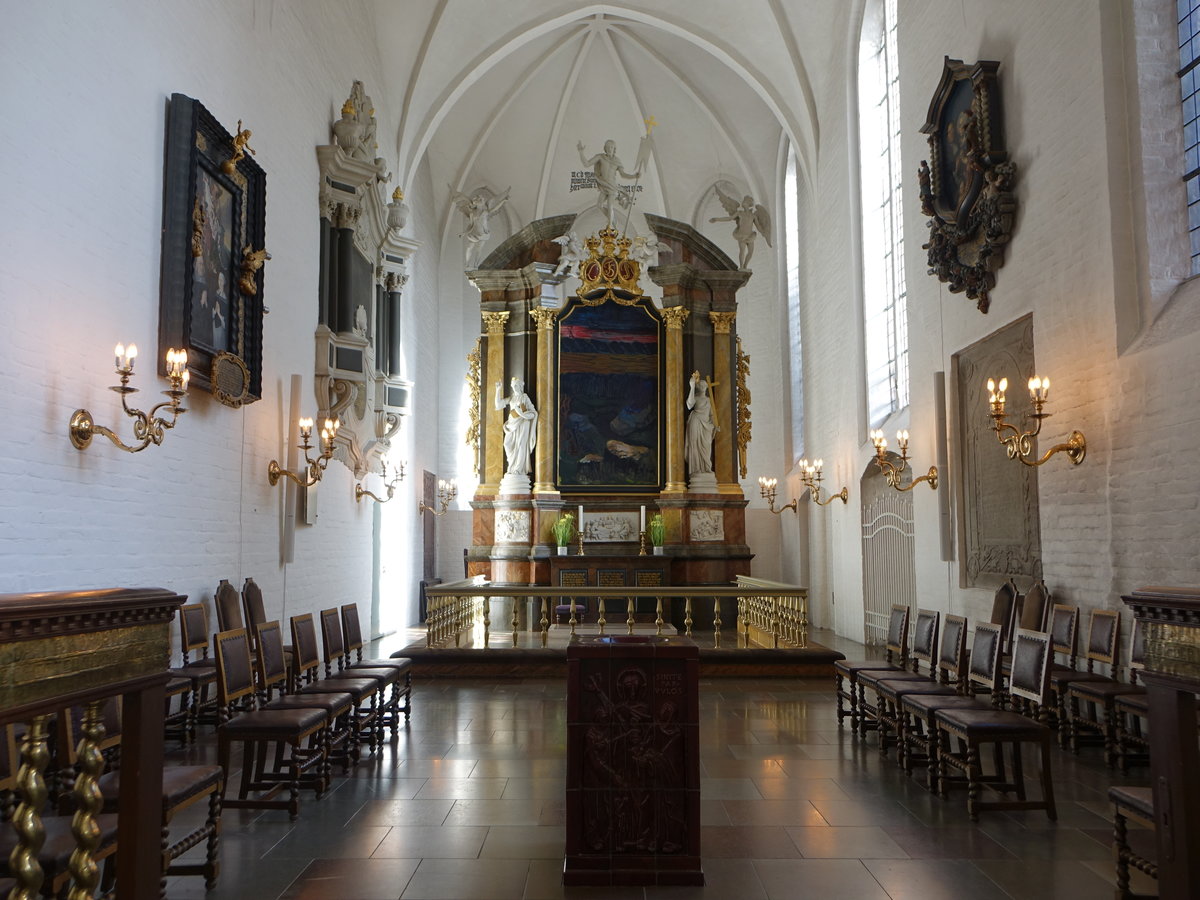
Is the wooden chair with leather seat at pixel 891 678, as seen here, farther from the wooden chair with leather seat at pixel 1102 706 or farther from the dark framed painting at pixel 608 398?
the dark framed painting at pixel 608 398

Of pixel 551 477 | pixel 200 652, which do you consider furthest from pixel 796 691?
pixel 551 477

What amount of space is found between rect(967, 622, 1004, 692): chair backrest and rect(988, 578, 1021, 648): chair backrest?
7.99 ft

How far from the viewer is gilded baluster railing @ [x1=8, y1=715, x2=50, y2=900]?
226cm

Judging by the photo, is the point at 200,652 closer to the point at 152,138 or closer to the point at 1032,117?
the point at 152,138

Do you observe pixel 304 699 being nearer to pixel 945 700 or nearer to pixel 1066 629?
pixel 945 700

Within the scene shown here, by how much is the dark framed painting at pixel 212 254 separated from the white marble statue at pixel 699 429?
7633 mm

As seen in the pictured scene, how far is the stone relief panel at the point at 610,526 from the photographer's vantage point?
14.8m

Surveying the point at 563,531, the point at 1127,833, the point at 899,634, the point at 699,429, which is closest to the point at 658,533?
the point at 563,531

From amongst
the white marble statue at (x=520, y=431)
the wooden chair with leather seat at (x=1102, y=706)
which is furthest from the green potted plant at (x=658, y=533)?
the wooden chair with leather seat at (x=1102, y=706)

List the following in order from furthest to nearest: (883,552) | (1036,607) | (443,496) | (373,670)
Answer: (443,496) → (883,552) → (1036,607) → (373,670)

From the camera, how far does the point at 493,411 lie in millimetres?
15312

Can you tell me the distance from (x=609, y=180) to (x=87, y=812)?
44.8ft

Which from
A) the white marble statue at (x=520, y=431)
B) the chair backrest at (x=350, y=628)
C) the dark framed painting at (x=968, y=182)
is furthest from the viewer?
the white marble statue at (x=520, y=431)

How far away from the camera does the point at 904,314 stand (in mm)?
12609
